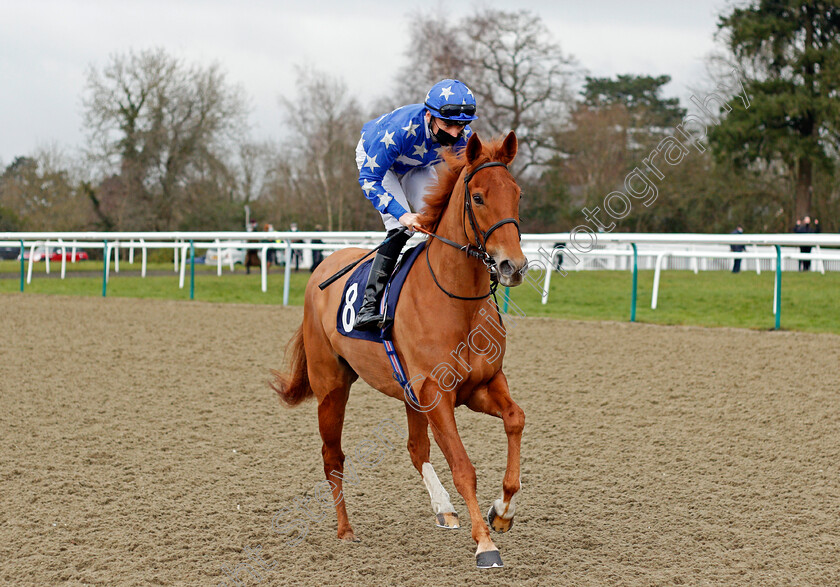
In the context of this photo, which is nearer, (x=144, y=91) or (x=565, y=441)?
(x=565, y=441)

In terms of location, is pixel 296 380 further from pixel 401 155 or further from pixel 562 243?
pixel 562 243

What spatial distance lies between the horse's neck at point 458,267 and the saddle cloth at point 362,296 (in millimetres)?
296

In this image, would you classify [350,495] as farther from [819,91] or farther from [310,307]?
[819,91]

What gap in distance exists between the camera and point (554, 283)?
18.7 m

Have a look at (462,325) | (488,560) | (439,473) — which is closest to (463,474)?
(488,560)

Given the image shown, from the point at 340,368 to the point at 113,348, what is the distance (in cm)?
596

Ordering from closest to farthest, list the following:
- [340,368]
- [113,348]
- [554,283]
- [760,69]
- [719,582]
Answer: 1. [719,582]
2. [340,368]
3. [113,348]
4. [554,283]
5. [760,69]

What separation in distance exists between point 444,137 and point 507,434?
1.50 metres

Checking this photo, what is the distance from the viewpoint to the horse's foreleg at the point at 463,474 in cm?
314

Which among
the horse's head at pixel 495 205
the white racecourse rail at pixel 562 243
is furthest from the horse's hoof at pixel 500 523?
the white racecourse rail at pixel 562 243

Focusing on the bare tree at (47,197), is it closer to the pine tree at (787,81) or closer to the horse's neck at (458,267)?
the pine tree at (787,81)

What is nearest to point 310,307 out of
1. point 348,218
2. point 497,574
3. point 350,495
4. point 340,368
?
point 340,368

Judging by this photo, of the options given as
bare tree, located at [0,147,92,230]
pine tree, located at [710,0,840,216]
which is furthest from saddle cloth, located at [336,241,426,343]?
bare tree, located at [0,147,92,230]

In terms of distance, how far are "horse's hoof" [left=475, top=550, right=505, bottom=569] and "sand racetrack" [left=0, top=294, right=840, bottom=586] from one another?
108 mm
